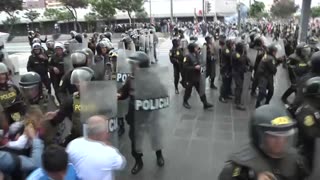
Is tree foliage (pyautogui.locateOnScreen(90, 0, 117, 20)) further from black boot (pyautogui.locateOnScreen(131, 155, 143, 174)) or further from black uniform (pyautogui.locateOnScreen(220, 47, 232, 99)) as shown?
black boot (pyautogui.locateOnScreen(131, 155, 143, 174))

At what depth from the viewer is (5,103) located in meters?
4.73

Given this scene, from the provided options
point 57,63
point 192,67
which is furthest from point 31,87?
point 192,67

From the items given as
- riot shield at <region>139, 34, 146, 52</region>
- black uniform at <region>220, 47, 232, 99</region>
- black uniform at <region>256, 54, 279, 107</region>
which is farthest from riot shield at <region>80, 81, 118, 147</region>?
riot shield at <region>139, 34, 146, 52</region>

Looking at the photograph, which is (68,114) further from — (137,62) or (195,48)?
(195,48)

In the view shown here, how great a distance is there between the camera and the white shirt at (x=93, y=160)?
3215mm

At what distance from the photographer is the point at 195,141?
7090 mm

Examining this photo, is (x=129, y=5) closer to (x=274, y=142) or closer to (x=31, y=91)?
(x=31, y=91)

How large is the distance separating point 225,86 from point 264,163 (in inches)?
317

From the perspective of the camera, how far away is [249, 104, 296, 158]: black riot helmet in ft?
7.23

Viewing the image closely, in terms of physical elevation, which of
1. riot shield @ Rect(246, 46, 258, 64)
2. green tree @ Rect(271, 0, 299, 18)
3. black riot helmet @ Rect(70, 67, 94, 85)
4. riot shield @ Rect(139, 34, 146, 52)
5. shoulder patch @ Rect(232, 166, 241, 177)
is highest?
black riot helmet @ Rect(70, 67, 94, 85)

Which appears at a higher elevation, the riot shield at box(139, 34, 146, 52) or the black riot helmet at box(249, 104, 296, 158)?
the black riot helmet at box(249, 104, 296, 158)

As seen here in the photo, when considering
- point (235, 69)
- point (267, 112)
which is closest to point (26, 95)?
point (267, 112)

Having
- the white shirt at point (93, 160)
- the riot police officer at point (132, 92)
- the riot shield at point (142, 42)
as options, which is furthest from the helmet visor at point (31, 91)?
the riot shield at point (142, 42)

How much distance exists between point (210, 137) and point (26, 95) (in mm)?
3678
